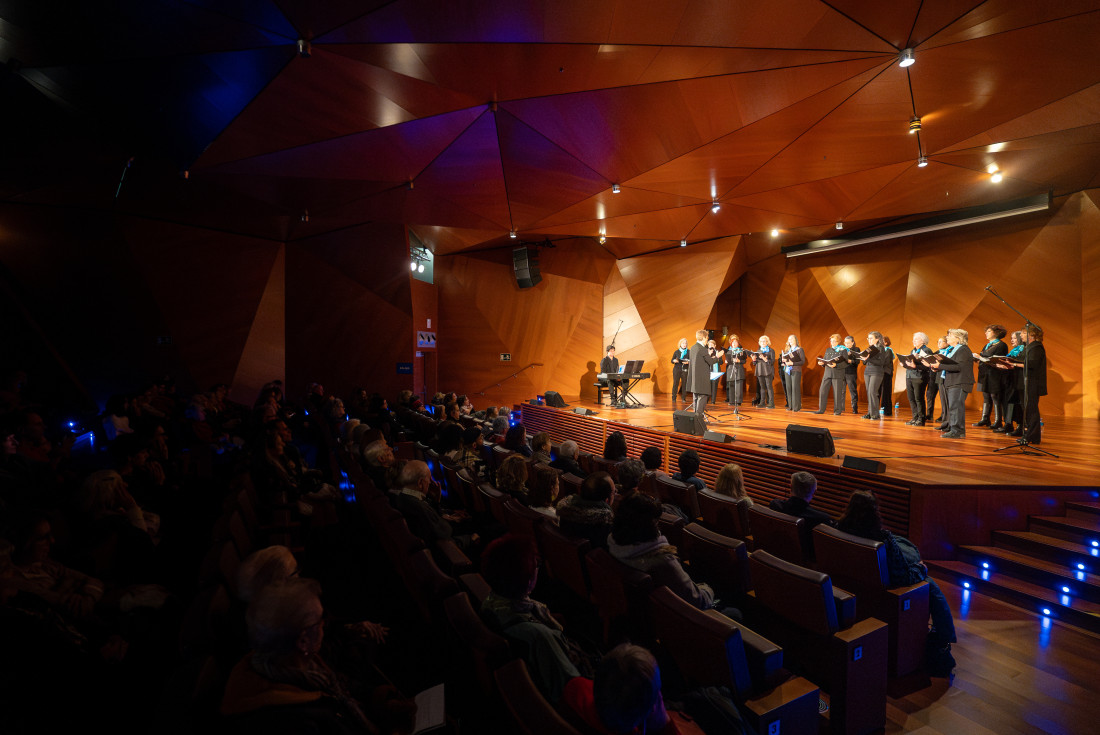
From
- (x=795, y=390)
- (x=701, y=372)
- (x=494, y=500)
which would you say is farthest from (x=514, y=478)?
(x=795, y=390)

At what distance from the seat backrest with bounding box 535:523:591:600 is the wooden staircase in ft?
8.86

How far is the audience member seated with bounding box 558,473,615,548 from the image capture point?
244 cm

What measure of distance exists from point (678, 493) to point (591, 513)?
4.06ft

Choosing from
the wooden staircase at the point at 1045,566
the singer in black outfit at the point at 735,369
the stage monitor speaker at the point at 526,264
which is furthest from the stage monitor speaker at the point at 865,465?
the stage monitor speaker at the point at 526,264

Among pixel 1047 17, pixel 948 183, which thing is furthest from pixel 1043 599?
pixel 948 183

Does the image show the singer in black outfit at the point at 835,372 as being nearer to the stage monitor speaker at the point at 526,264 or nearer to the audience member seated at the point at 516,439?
the stage monitor speaker at the point at 526,264

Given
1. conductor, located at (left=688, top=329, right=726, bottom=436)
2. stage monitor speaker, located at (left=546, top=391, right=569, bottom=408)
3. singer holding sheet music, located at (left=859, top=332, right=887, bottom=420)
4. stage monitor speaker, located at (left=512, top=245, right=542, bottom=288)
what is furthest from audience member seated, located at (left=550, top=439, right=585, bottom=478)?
stage monitor speaker, located at (left=512, top=245, right=542, bottom=288)

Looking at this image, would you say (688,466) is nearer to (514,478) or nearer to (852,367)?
(514,478)

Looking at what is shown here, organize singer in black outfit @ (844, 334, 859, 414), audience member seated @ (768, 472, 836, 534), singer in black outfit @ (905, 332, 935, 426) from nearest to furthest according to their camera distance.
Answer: audience member seated @ (768, 472, 836, 534), singer in black outfit @ (905, 332, 935, 426), singer in black outfit @ (844, 334, 859, 414)

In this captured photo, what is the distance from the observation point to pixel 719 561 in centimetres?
245

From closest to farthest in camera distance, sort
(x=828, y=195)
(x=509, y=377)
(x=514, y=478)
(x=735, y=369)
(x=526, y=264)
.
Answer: (x=514, y=478) → (x=828, y=195) → (x=735, y=369) → (x=526, y=264) → (x=509, y=377)

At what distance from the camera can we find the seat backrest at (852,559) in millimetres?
2326

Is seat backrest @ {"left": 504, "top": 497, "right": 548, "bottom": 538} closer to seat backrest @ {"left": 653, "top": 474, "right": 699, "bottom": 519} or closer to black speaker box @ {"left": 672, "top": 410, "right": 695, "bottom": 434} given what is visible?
seat backrest @ {"left": 653, "top": 474, "right": 699, "bottom": 519}

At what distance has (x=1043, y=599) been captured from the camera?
2.93 metres
